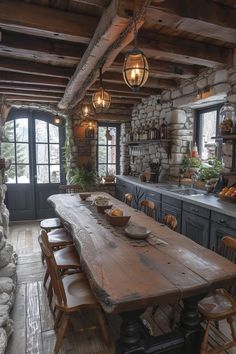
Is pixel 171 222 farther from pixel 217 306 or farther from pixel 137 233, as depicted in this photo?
pixel 217 306

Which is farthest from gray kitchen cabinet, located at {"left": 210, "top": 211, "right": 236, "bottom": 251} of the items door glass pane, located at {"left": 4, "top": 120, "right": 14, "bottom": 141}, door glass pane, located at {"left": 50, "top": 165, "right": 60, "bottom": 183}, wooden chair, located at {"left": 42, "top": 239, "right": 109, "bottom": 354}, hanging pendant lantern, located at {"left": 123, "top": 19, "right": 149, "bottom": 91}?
door glass pane, located at {"left": 4, "top": 120, "right": 14, "bottom": 141}

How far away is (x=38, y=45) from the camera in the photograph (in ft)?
8.32

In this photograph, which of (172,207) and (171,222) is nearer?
(171,222)

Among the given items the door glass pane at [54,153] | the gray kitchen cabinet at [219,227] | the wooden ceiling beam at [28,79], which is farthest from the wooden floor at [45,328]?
the door glass pane at [54,153]

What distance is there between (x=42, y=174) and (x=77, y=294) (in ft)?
13.7

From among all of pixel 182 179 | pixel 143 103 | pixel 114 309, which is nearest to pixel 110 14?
pixel 114 309

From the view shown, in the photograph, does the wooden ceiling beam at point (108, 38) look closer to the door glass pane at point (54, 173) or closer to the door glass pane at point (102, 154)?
the door glass pane at point (102, 154)

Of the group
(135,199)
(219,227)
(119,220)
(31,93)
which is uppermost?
(31,93)

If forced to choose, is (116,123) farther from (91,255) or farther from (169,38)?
(91,255)

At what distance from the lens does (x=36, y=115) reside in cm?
547

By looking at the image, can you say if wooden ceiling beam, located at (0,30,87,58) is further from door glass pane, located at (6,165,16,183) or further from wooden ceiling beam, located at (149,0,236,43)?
door glass pane, located at (6,165,16,183)

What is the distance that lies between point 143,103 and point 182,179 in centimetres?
197

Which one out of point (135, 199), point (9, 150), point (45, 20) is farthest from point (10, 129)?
point (45, 20)

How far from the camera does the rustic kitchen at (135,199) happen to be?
159cm
